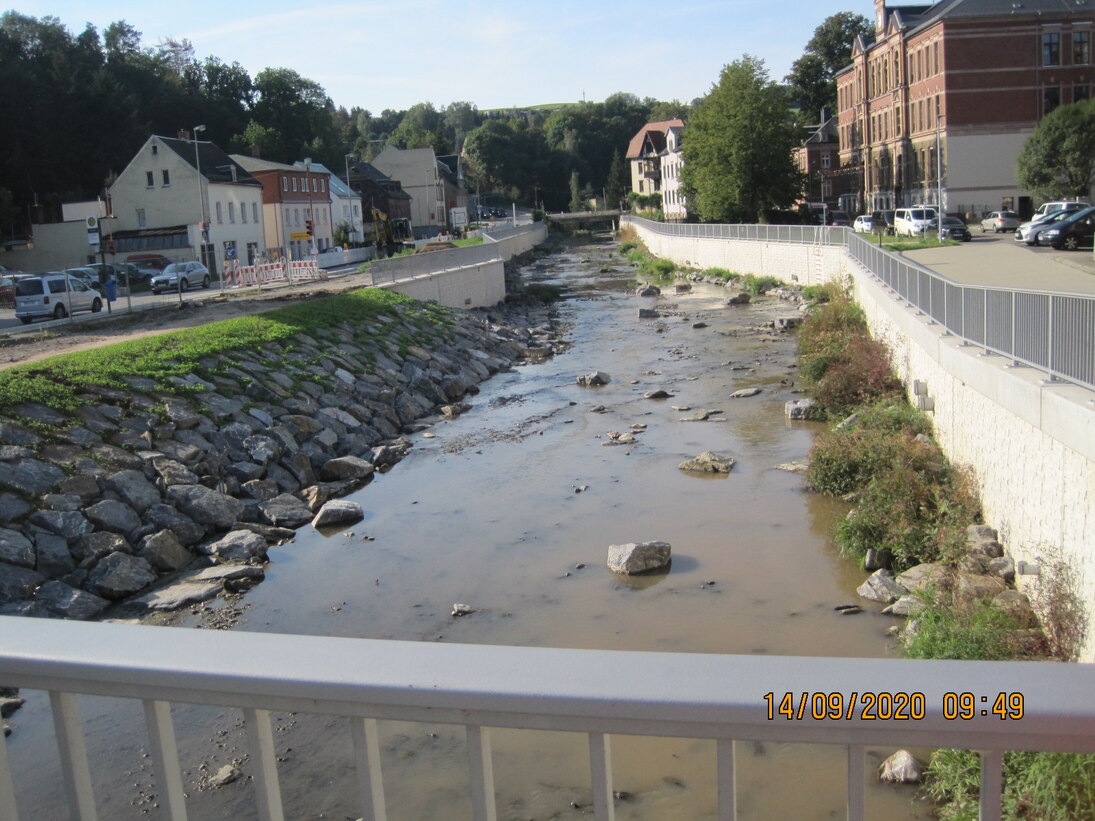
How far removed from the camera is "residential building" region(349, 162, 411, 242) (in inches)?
3799

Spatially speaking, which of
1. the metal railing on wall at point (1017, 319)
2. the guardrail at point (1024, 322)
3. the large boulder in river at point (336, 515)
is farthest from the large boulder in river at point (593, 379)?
→ the large boulder in river at point (336, 515)

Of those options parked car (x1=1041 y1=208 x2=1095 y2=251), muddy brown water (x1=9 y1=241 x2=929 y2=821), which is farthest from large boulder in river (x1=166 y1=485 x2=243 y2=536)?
parked car (x1=1041 y1=208 x2=1095 y2=251)

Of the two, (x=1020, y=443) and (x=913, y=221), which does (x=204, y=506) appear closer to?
(x=1020, y=443)

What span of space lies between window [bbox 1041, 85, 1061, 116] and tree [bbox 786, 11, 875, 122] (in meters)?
41.8

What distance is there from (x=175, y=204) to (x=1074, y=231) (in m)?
50.7

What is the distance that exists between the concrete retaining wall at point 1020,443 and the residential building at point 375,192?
268 feet

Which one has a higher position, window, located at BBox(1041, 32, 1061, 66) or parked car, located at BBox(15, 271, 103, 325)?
window, located at BBox(1041, 32, 1061, 66)

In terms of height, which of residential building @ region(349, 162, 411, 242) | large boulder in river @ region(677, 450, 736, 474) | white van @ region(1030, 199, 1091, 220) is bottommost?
large boulder in river @ region(677, 450, 736, 474)

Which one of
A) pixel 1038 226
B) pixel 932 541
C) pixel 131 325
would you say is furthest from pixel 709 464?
pixel 1038 226

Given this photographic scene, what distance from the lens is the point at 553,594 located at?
11961 millimetres

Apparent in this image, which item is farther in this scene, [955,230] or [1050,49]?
[1050,49]

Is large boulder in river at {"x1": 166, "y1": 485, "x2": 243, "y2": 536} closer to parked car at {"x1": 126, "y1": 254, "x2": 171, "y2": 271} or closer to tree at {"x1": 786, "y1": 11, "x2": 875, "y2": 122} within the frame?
parked car at {"x1": 126, "y1": 254, "x2": 171, "y2": 271}

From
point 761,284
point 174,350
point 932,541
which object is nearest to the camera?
point 932,541

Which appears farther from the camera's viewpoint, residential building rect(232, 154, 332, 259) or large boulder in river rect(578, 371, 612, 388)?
residential building rect(232, 154, 332, 259)
